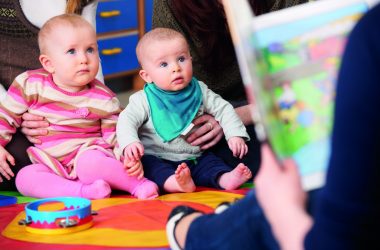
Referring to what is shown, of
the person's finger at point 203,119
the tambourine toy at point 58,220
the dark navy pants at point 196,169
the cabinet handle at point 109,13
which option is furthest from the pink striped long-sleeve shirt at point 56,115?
the cabinet handle at point 109,13

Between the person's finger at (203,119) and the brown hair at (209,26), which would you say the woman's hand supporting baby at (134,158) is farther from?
the brown hair at (209,26)

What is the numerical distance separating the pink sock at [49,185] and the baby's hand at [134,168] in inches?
2.8

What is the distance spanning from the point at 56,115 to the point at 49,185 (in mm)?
204

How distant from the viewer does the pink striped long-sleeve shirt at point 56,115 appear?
82.6 inches

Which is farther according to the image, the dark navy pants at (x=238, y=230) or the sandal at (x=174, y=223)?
the sandal at (x=174, y=223)

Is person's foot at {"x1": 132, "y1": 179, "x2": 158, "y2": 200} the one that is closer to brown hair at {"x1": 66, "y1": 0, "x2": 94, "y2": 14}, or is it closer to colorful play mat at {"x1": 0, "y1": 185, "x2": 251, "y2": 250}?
colorful play mat at {"x1": 0, "y1": 185, "x2": 251, "y2": 250}

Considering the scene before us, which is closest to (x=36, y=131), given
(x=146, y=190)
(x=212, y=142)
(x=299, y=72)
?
(x=146, y=190)

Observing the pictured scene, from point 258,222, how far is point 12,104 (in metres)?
1.19

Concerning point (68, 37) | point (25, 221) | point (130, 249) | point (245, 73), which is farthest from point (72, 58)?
point (245, 73)

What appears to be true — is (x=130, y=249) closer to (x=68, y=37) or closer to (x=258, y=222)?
(x=258, y=222)

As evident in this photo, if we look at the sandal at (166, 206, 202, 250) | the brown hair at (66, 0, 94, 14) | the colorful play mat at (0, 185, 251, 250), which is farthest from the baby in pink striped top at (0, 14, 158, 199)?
the sandal at (166, 206, 202, 250)

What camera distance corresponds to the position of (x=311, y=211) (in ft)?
3.18

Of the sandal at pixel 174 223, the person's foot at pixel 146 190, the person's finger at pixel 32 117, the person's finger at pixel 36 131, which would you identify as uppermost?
the sandal at pixel 174 223

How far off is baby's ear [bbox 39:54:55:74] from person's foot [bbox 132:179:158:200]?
0.40m
